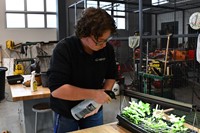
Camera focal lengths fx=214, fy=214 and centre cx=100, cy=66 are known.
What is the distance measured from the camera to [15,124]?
3.63 m

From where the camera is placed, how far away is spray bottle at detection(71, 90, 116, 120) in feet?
3.98

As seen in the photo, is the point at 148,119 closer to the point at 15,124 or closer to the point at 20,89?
the point at 20,89

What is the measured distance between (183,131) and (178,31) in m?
8.15

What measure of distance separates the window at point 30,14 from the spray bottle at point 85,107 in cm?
710

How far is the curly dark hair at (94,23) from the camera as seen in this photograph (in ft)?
3.78

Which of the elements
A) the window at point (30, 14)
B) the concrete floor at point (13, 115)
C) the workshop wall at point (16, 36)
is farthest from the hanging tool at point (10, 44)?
the concrete floor at point (13, 115)

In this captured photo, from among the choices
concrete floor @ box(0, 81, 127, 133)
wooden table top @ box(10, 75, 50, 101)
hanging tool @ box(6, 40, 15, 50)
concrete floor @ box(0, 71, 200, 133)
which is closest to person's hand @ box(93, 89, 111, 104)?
wooden table top @ box(10, 75, 50, 101)

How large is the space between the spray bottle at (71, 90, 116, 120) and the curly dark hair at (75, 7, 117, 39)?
35 cm

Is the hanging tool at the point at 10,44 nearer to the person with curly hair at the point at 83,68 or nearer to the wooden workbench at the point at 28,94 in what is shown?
the wooden workbench at the point at 28,94

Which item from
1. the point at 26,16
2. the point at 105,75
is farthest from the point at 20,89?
the point at 26,16

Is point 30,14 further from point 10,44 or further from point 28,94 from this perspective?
point 28,94

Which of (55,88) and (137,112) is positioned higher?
(55,88)

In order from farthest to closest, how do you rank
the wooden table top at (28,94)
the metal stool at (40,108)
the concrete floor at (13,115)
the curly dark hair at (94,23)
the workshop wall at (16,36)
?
1. the workshop wall at (16,36)
2. the concrete floor at (13,115)
3. the metal stool at (40,108)
4. the wooden table top at (28,94)
5. the curly dark hair at (94,23)

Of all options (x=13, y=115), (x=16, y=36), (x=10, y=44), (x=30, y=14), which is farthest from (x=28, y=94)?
(x=30, y=14)
